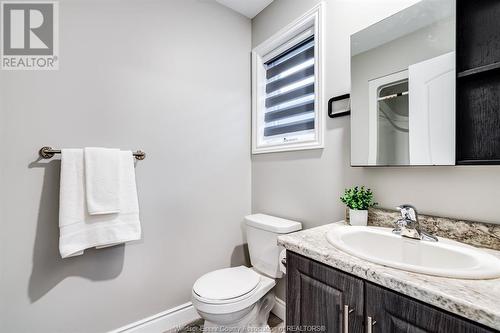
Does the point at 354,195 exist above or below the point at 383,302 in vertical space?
above

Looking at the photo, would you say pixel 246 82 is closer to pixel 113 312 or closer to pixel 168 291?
pixel 168 291

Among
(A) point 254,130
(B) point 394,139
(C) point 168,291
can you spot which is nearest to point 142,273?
(C) point 168,291

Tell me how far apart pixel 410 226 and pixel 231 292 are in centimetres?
100

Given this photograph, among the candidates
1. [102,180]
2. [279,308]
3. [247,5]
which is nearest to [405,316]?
[279,308]

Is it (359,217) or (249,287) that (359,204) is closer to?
(359,217)

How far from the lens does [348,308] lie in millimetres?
771

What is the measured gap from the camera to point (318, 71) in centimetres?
151

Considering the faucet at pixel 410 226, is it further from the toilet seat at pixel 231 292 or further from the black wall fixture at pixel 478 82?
the toilet seat at pixel 231 292

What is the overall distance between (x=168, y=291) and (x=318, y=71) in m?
1.87

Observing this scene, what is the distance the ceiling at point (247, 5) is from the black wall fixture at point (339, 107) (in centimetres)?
111

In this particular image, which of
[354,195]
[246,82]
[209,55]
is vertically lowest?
[354,195]

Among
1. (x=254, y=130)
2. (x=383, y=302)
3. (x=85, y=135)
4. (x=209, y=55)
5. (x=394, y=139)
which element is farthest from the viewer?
(x=254, y=130)

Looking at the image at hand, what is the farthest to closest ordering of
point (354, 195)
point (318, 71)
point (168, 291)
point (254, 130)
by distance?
point (254, 130)
point (168, 291)
point (318, 71)
point (354, 195)

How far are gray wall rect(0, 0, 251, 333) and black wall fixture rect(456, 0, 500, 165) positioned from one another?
57.6 inches
